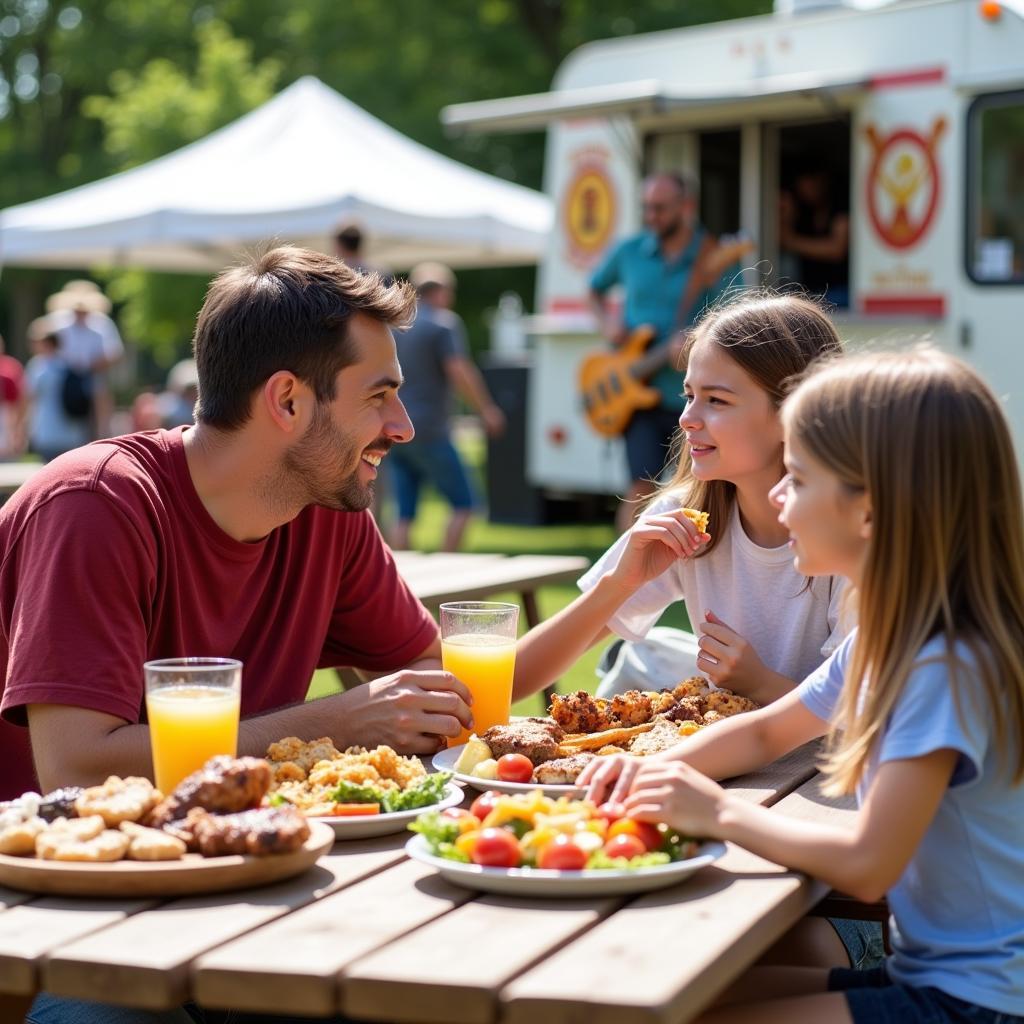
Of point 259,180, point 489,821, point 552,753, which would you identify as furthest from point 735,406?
point 259,180

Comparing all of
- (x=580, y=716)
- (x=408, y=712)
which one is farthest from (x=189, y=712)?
(x=580, y=716)

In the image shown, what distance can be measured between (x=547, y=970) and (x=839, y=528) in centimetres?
79

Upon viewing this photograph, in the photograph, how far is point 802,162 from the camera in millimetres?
10234

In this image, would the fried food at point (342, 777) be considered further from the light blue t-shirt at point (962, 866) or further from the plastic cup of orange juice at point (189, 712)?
the light blue t-shirt at point (962, 866)

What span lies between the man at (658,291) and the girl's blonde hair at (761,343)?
5.23 m

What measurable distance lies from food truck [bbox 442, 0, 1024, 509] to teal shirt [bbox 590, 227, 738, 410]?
77cm

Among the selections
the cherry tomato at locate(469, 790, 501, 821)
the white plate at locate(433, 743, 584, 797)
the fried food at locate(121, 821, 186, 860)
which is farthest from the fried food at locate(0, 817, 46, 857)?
the white plate at locate(433, 743, 584, 797)

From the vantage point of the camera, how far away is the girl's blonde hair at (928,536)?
1972mm

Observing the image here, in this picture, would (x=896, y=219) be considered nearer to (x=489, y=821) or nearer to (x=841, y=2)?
(x=841, y=2)

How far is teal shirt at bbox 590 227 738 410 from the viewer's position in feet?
28.7

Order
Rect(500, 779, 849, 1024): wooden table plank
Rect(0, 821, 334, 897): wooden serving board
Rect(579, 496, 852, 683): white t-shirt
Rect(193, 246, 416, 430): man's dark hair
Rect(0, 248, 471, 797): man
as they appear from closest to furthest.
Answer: Rect(500, 779, 849, 1024): wooden table plank < Rect(0, 821, 334, 897): wooden serving board < Rect(0, 248, 471, 797): man < Rect(193, 246, 416, 430): man's dark hair < Rect(579, 496, 852, 683): white t-shirt

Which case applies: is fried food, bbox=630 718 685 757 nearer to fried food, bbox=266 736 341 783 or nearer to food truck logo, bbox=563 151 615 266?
fried food, bbox=266 736 341 783

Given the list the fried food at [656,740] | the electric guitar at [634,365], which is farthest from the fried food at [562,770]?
the electric guitar at [634,365]

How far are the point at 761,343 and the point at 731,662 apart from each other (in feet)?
2.19
